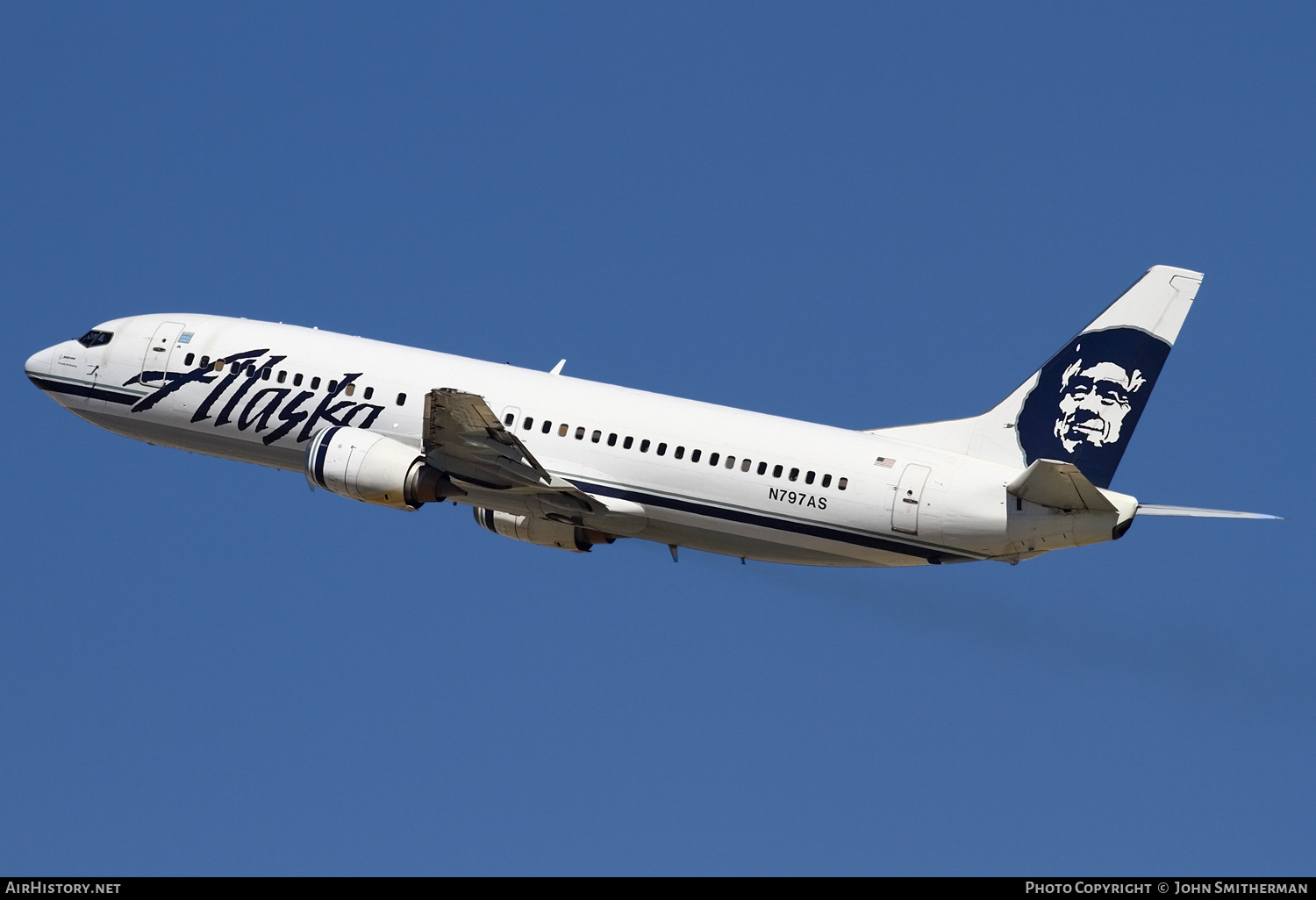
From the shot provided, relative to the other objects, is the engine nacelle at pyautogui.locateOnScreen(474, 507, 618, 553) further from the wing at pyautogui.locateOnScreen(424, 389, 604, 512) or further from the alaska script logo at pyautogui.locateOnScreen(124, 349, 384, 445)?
the alaska script logo at pyautogui.locateOnScreen(124, 349, 384, 445)

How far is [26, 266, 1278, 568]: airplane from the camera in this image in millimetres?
39031

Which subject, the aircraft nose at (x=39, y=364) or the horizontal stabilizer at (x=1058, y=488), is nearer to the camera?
the horizontal stabilizer at (x=1058, y=488)

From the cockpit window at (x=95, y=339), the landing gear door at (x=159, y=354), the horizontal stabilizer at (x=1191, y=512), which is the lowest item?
the horizontal stabilizer at (x=1191, y=512)

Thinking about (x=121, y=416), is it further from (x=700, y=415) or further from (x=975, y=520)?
(x=975, y=520)

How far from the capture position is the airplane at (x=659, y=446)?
128 feet

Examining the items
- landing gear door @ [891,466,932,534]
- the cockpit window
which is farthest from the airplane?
the cockpit window

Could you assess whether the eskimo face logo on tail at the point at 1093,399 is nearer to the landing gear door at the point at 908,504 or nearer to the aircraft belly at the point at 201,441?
the landing gear door at the point at 908,504

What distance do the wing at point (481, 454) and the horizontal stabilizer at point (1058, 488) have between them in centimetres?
972

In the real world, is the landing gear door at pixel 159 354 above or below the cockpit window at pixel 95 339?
below

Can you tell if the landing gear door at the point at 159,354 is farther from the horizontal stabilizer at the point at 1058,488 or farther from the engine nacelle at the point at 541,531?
the horizontal stabilizer at the point at 1058,488

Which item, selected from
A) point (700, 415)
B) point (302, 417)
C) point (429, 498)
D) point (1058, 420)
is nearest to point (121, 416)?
point (302, 417)

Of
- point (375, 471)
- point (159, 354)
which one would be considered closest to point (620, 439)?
point (375, 471)

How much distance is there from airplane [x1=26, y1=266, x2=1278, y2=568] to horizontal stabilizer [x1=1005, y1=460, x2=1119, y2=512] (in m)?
0.05

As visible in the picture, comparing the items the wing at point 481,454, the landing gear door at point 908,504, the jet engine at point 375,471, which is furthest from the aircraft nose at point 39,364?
the landing gear door at point 908,504
